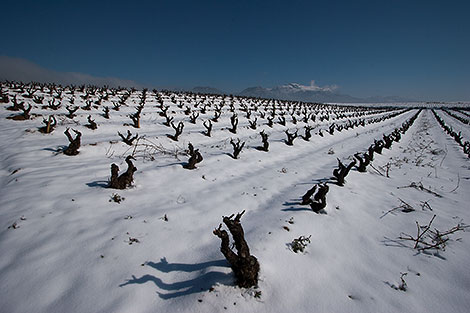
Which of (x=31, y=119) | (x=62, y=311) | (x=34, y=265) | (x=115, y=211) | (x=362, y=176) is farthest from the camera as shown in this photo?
(x=31, y=119)

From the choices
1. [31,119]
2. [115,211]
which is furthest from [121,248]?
[31,119]

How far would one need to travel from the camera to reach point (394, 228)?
361 cm

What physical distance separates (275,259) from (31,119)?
15015 millimetres

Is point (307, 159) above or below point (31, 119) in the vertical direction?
below

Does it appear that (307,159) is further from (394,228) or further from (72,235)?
(72,235)

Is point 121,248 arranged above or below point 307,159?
above

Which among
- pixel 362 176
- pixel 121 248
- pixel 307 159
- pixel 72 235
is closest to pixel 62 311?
pixel 121 248

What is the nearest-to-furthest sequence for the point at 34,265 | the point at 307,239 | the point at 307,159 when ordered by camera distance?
the point at 34,265 → the point at 307,239 → the point at 307,159

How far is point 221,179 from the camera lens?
5.84m

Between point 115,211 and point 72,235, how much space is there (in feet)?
2.44

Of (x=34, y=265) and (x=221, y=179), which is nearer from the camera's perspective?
(x=34, y=265)

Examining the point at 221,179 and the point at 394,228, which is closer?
the point at 394,228

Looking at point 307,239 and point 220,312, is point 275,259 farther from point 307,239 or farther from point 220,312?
point 220,312

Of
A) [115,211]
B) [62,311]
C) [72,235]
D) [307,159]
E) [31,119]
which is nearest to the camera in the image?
[62,311]
